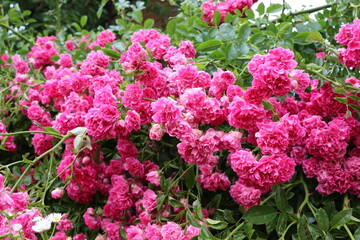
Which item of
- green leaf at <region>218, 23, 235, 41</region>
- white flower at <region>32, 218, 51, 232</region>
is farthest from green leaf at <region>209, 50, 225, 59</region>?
white flower at <region>32, 218, 51, 232</region>

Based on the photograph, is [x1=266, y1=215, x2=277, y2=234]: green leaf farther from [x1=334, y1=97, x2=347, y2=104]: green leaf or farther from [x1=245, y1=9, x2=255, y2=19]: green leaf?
[x1=245, y1=9, x2=255, y2=19]: green leaf

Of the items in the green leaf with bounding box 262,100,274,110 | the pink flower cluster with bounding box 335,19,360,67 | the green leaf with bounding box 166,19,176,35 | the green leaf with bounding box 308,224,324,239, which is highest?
the pink flower cluster with bounding box 335,19,360,67

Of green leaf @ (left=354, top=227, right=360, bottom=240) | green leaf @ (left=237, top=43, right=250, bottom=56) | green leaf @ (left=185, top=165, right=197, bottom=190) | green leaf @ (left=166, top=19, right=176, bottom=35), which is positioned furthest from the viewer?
green leaf @ (left=166, top=19, right=176, bottom=35)

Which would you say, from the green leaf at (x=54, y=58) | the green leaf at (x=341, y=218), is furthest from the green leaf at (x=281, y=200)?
the green leaf at (x=54, y=58)

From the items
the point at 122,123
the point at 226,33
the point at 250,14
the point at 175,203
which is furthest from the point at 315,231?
the point at 250,14

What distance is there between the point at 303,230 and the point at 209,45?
561mm

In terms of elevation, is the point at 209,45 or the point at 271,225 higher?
the point at 209,45

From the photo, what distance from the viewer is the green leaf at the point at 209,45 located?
1.14 metres

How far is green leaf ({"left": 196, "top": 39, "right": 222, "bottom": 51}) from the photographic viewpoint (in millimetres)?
1145

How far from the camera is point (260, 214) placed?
888 mm

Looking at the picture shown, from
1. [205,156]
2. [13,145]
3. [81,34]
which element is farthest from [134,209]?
[81,34]

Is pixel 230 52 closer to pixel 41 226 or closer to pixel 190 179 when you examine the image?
pixel 190 179

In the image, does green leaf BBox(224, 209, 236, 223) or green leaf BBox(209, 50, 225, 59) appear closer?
green leaf BBox(224, 209, 236, 223)

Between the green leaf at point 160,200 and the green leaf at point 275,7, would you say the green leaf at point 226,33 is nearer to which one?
the green leaf at point 275,7
